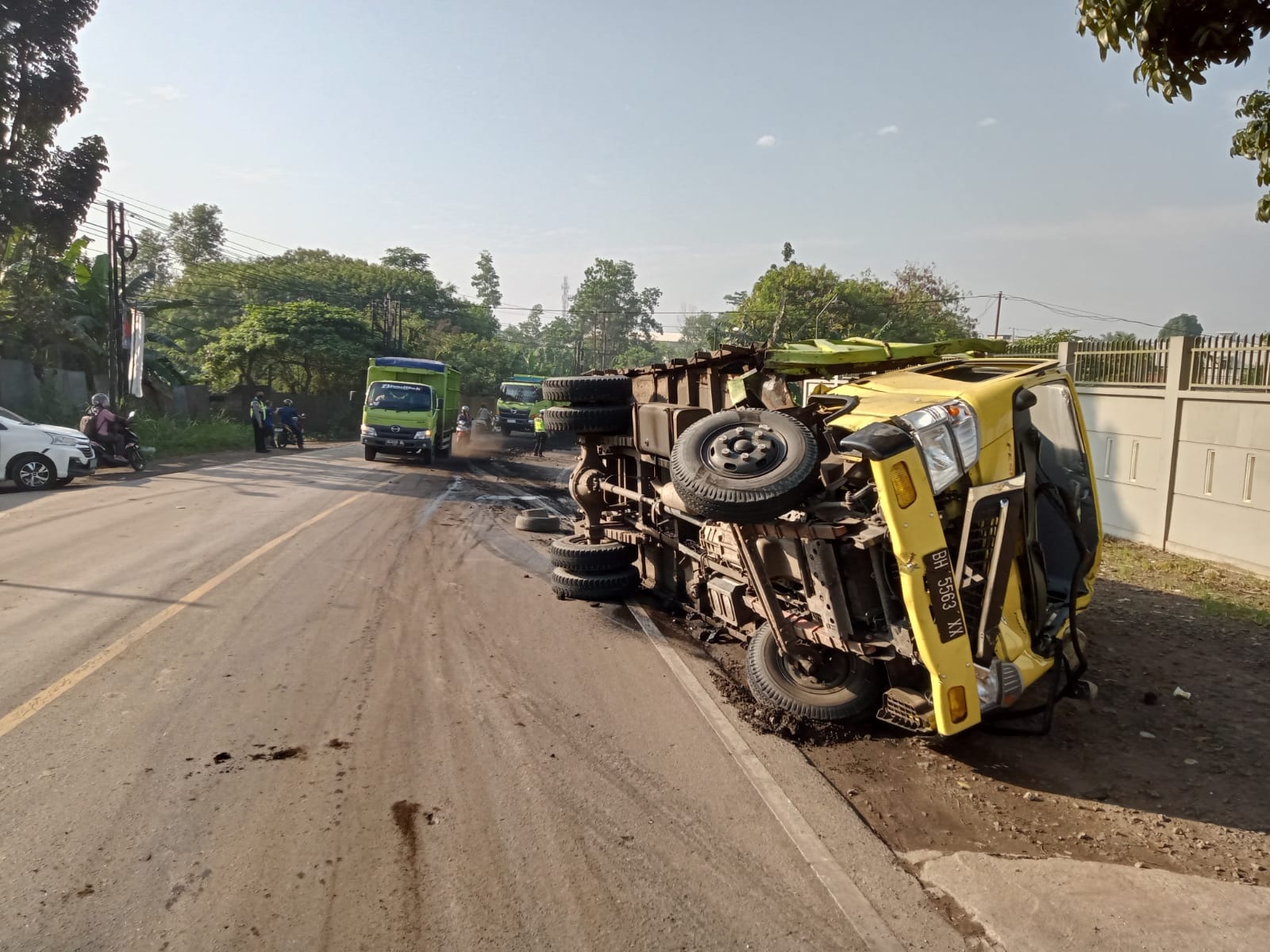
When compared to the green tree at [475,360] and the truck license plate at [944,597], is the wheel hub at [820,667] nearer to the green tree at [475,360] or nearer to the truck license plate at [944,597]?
Answer: the truck license plate at [944,597]

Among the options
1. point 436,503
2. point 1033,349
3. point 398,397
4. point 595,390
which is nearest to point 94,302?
point 398,397

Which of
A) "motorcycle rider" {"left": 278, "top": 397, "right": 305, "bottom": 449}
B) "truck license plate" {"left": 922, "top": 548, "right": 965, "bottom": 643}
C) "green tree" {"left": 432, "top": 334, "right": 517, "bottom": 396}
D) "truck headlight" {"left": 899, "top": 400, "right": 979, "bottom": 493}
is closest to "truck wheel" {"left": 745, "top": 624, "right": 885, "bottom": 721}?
"truck license plate" {"left": 922, "top": 548, "right": 965, "bottom": 643}

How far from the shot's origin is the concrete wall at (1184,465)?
921 centimetres

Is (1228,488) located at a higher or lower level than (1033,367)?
lower

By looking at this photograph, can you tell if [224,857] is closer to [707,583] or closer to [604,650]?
[604,650]

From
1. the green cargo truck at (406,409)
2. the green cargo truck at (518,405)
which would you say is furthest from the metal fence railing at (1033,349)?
the green cargo truck at (518,405)

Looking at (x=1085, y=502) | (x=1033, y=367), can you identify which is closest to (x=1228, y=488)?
(x=1085, y=502)

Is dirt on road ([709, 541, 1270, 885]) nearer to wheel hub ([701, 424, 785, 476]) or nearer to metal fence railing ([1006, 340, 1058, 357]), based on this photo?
wheel hub ([701, 424, 785, 476])

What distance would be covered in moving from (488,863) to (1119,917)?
2404 mm

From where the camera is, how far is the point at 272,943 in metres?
2.75

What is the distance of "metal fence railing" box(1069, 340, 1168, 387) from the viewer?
11.0 metres

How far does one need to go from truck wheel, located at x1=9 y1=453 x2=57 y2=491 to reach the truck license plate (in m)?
15.5

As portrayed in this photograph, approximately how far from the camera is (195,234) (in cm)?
5925

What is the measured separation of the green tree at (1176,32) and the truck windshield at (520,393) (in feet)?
113
